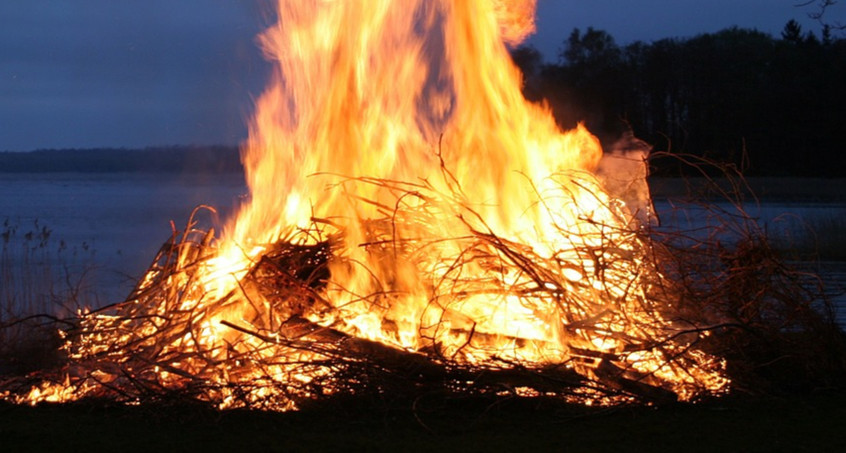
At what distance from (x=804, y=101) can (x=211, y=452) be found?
105 ft

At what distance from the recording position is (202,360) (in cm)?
529

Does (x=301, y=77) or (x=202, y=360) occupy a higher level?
(x=301, y=77)

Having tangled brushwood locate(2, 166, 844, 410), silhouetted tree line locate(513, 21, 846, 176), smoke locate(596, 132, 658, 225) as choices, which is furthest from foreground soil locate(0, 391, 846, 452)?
silhouetted tree line locate(513, 21, 846, 176)

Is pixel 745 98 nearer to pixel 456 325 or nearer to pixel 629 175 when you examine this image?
pixel 629 175

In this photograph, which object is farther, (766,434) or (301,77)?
(301,77)

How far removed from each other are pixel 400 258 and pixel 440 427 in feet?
4.64

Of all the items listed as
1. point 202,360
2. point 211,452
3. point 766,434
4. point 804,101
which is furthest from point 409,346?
point 804,101

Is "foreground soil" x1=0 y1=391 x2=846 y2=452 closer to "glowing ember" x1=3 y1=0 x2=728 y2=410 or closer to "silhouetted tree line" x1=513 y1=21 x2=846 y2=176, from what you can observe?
"glowing ember" x1=3 y1=0 x2=728 y2=410

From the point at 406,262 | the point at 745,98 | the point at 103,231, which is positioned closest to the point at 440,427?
the point at 406,262

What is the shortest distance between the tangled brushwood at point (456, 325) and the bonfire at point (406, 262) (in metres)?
0.02

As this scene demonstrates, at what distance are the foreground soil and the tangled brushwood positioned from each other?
0.11m

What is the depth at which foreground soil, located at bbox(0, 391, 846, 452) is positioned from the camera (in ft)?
14.2

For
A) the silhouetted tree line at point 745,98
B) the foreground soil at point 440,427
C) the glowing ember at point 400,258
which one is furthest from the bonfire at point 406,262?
the silhouetted tree line at point 745,98

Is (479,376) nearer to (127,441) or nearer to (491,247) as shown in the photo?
(491,247)
